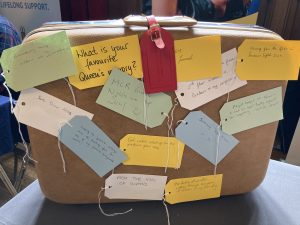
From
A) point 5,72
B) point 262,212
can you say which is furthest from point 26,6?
point 262,212

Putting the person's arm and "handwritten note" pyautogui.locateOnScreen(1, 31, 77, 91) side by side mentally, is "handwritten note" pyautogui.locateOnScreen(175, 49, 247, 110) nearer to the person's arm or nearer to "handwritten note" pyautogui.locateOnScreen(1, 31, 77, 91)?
"handwritten note" pyautogui.locateOnScreen(1, 31, 77, 91)

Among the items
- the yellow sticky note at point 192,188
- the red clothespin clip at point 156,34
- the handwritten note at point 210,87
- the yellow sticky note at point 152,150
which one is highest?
the red clothespin clip at point 156,34

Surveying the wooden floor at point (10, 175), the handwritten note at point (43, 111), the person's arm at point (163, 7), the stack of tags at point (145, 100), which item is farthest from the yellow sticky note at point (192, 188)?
the wooden floor at point (10, 175)

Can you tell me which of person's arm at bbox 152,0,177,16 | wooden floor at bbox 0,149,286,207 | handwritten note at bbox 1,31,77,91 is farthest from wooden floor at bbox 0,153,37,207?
handwritten note at bbox 1,31,77,91

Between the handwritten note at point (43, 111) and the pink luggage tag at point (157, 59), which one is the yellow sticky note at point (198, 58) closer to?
the pink luggage tag at point (157, 59)

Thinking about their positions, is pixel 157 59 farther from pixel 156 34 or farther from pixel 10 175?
pixel 10 175

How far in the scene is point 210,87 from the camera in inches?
18.9

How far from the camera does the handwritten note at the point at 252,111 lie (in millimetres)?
499

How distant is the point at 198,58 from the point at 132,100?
0.40 feet

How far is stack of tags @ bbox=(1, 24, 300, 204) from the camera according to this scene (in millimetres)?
421

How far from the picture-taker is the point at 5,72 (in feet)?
1.37

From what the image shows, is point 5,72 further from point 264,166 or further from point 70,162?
point 264,166

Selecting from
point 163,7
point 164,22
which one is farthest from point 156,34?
point 163,7

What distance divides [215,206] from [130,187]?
175 mm
